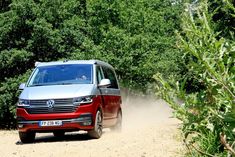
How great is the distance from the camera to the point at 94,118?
1196cm

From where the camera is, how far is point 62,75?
13.0m

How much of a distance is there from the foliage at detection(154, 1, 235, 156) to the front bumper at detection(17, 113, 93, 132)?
7.82m

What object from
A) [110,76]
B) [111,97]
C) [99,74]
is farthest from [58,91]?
[110,76]

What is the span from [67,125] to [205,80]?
334 inches

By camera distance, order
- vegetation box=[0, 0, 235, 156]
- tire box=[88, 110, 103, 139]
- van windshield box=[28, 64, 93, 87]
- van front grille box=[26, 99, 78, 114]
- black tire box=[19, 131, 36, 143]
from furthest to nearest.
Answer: van windshield box=[28, 64, 93, 87]
black tire box=[19, 131, 36, 143]
tire box=[88, 110, 103, 139]
van front grille box=[26, 99, 78, 114]
vegetation box=[0, 0, 235, 156]

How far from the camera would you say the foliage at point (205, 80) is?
308cm

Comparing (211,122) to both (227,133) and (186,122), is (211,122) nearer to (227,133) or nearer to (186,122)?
(186,122)

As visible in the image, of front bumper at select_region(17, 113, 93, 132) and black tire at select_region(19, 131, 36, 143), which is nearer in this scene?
front bumper at select_region(17, 113, 93, 132)

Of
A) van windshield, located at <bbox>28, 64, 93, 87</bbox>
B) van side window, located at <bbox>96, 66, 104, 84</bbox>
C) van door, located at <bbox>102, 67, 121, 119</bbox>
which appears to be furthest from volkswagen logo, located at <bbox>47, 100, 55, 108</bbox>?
van door, located at <bbox>102, 67, 121, 119</bbox>

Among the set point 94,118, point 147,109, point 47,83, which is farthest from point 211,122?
point 147,109

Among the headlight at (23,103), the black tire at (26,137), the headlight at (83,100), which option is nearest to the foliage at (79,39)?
the headlight at (83,100)

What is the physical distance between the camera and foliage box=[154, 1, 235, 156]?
10.1ft

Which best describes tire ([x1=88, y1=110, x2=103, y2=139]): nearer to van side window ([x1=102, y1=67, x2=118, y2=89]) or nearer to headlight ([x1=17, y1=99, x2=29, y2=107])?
headlight ([x1=17, y1=99, x2=29, y2=107])

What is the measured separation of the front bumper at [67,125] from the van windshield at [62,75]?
1.22m
